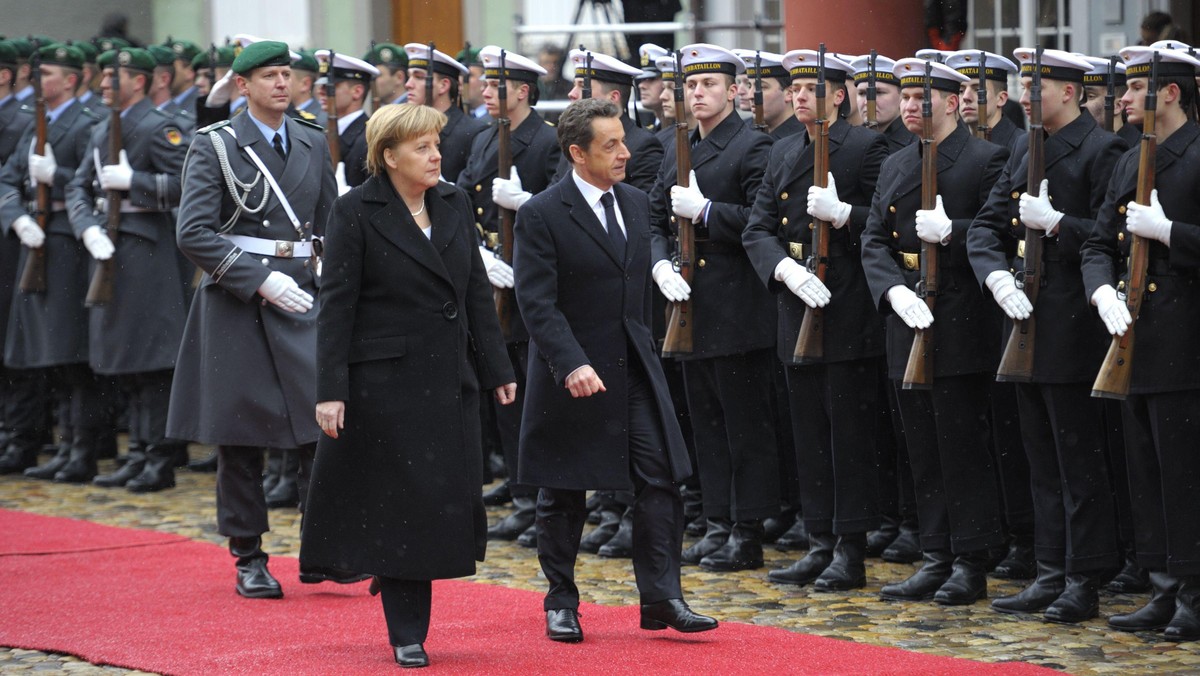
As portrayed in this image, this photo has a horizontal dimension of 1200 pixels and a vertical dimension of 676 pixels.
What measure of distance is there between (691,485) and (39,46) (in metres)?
4.75

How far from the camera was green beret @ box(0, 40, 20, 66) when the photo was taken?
1118 cm

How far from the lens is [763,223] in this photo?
7.60 metres

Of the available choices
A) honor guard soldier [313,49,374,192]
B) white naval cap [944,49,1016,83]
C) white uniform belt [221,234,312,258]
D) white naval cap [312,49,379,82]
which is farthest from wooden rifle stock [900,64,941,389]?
white naval cap [312,49,379,82]

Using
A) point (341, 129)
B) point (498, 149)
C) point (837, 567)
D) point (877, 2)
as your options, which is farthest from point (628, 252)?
point (877, 2)

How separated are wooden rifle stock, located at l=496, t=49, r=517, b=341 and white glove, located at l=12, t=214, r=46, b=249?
125 inches

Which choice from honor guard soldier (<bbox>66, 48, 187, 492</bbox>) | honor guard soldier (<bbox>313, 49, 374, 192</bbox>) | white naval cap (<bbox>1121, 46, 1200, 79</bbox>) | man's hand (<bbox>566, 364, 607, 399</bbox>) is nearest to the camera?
man's hand (<bbox>566, 364, 607, 399</bbox>)

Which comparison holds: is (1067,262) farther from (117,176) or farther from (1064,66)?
(117,176)

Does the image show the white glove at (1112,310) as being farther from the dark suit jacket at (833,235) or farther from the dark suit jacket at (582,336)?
the dark suit jacket at (582,336)

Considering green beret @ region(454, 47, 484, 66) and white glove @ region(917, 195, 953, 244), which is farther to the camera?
green beret @ region(454, 47, 484, 66)

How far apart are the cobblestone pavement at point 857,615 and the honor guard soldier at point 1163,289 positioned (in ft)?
1.05

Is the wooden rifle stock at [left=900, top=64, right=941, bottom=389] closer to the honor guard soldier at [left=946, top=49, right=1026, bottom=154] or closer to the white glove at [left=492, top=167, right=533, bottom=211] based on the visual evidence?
the honor guard soldier at [left=946, top=49, right=1026, bottom=154]

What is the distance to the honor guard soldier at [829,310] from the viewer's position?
746 cm

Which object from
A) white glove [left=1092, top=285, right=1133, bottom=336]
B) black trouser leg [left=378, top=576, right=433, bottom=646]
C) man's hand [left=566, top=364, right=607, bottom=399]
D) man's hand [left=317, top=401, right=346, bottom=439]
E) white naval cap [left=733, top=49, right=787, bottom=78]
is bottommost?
black trouser leg [left=378, top=576, right=433, bottom=646]

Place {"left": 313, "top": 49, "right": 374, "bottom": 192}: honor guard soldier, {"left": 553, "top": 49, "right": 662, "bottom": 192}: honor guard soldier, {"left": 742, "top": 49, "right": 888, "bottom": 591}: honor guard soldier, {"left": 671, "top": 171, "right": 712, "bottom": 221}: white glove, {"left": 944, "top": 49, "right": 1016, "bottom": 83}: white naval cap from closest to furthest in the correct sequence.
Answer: {"left": 742, "top": 49, "right": 888, "bottom": 591}: honor guard soldier, {"left": 944, "top": 49, "right": 1016, "bottom": 83}: white naval cap, {"left": 671, "top": 171, "right": 712, "bottom": 221}: white glove, {"left": 553, "top": 49, "right": 662, "bottom": 192}: honor guard soldier, {"left": 313, "top": 49, "right": 374, "bottom": 192}: honor guard soldier
